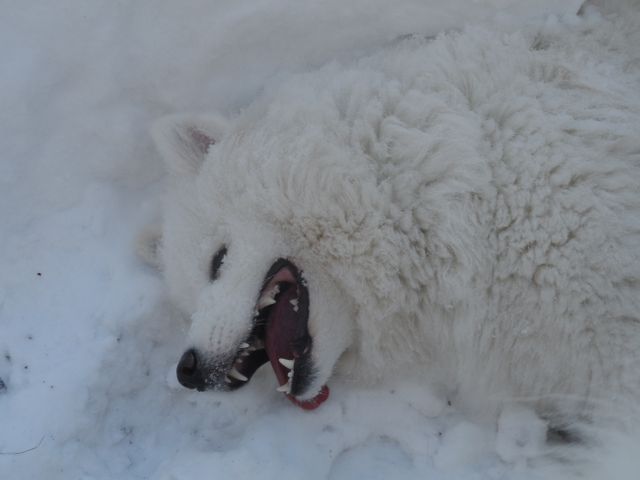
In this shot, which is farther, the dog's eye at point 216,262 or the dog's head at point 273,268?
the dog's eye at point 216,262

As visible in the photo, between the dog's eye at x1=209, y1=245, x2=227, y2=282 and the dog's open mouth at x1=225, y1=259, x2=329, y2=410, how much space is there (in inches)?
10.4

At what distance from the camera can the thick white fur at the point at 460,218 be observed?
284 centimetres

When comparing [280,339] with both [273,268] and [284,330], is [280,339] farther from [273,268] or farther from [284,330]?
[273,268]

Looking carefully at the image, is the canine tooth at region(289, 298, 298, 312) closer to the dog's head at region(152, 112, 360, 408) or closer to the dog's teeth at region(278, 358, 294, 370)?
the dog's head at region(152, 112, 360, 408)

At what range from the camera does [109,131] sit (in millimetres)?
3895

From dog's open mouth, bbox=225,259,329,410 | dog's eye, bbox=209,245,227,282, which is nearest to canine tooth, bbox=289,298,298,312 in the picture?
dog's open mouth, bbox=225,259,329,410

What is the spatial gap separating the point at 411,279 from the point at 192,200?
1.15m

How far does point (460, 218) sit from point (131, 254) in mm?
1911

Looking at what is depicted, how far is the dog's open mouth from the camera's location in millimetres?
3047

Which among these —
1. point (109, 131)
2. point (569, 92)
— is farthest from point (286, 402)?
point (569, 92)

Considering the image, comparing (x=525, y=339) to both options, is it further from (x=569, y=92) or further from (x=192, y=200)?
(x=192, y=200)

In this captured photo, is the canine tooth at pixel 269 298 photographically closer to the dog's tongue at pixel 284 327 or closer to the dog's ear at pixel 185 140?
the dog's tongue at pixel 284 327

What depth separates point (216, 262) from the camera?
3.20m

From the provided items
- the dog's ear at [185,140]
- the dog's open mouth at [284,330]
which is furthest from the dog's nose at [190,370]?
the dog's ear at [185,140]
